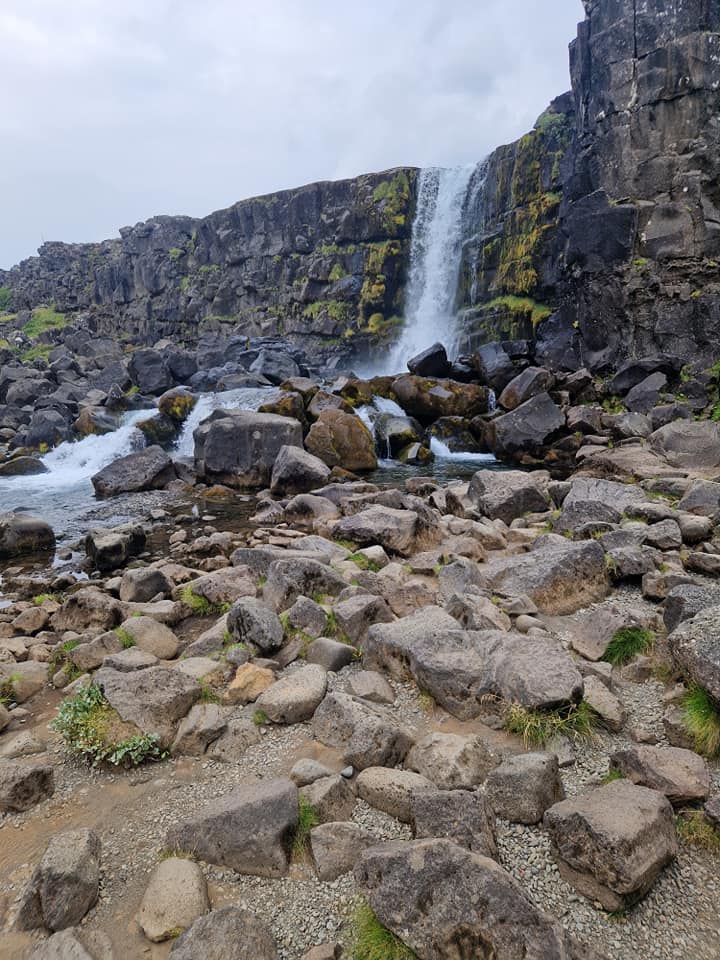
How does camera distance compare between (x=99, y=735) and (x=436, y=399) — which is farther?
(x=436, y=399)

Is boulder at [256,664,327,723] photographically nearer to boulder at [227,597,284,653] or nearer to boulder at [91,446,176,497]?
boulder at [227,597,284,653]

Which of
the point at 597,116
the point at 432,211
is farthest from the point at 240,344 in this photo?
the point at 597,116

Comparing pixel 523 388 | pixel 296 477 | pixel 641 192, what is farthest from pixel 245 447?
pixel 641 192

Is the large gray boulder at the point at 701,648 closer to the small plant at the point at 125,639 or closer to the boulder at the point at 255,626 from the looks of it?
the boulder at the point at 255,626

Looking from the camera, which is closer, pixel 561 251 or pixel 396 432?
pixel 396 432

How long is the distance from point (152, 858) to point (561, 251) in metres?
33.3

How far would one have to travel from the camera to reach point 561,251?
102 ft

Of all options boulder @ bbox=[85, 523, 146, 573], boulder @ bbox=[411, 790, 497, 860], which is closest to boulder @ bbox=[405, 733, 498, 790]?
boulder @ bbox=[411, 790, 497, 860]

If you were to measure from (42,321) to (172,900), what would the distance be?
299 ft

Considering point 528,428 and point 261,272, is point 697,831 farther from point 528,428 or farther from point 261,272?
point 261,272

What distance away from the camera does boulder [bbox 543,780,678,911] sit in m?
2.83

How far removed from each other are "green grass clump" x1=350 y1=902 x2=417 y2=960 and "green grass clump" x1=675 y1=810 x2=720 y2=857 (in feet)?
5.34

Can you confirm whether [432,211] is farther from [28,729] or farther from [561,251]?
[28,729]

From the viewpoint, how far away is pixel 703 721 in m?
3.76
